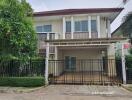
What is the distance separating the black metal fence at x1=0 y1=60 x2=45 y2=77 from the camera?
16406 mm

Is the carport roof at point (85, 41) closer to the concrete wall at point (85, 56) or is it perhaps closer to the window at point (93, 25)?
the window at point (93, 25)

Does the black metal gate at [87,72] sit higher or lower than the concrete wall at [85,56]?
lower

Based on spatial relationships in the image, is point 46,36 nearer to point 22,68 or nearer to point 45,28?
point 45,28

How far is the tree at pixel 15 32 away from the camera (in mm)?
14516

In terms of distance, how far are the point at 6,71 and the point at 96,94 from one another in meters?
7.54

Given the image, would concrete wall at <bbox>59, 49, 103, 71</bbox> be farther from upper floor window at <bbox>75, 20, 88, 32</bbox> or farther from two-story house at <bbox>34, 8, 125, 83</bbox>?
upper floor window at <bbox>75, 20, 88, 32</bbox>

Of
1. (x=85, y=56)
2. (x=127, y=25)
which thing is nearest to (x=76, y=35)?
(x=85, y=56)

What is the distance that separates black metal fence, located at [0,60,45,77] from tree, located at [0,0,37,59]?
38.3 inches

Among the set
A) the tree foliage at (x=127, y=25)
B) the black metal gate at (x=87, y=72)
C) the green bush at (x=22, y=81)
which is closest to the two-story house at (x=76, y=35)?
the black metal gate at (x=87, y=72)

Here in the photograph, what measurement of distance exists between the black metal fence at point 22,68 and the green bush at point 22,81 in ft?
3.64

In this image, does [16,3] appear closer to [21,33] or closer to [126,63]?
[21,33]

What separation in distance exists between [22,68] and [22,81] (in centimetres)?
163

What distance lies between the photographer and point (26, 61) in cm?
1611

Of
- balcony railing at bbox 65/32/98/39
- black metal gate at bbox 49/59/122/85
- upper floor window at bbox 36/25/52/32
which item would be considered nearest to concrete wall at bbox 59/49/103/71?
black metal gate at bbox 49/59/122/85
